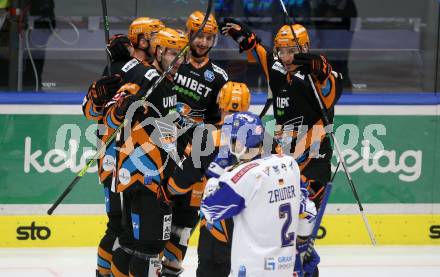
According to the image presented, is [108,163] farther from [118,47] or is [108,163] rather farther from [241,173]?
[241,173]

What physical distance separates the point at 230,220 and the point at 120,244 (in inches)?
39.2

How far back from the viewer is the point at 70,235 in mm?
7961

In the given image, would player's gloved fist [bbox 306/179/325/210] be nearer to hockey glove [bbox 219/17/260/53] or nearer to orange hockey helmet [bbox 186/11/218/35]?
hockey glove [bbox 219/17/260/53]

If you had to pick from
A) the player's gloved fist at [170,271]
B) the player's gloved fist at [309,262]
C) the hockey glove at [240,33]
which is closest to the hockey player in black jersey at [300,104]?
the hockey glove at [240,33]

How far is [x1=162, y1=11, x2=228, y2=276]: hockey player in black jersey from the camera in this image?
6.65m

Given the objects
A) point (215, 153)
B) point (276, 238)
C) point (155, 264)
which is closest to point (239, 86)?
point (215, 153)

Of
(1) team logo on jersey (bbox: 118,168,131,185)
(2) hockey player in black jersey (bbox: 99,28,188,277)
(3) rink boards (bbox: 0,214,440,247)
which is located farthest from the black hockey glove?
(3) rink boards (bbox: 0,214,440,247)

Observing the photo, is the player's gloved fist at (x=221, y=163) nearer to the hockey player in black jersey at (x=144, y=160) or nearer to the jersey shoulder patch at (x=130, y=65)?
the hockey player in black jersey at (x=144, y=160)

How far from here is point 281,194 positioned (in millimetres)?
4652

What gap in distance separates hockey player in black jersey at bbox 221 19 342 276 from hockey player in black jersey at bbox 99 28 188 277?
2.48 feet

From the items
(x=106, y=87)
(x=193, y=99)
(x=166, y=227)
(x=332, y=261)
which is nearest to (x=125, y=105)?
(x=106, y=87)

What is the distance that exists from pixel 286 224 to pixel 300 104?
6.85 ft

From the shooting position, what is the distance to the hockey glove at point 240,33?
6746 millimetres

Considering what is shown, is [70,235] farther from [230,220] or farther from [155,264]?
[230,220]
